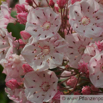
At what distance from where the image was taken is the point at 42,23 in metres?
1.38

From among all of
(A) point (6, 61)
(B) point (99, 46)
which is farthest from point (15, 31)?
(B) point (99, 46)

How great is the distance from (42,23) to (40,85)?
1.30ft

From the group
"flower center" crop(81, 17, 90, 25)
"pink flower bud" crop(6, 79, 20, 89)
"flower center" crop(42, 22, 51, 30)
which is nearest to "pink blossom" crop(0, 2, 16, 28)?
"flower center" crop(42, 22, 51, 30)

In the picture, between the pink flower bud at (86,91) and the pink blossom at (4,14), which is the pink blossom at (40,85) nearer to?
the pink flower bud at (86,91)

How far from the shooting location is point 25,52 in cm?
129

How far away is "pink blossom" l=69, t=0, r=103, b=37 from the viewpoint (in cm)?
125

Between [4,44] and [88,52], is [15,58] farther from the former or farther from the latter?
[88,52]

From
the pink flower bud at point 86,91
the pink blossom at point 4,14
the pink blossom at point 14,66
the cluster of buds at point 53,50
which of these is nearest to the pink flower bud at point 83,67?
the cluster of buds at point 53,50

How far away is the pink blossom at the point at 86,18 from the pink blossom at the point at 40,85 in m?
0.32

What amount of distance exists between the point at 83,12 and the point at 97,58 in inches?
13.8

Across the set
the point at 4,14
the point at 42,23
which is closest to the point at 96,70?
the point at 42,23

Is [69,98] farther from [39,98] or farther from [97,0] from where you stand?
[97,0]

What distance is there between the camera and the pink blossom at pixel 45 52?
125 cm

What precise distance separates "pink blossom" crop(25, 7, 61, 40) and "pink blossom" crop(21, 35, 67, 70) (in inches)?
1.6
